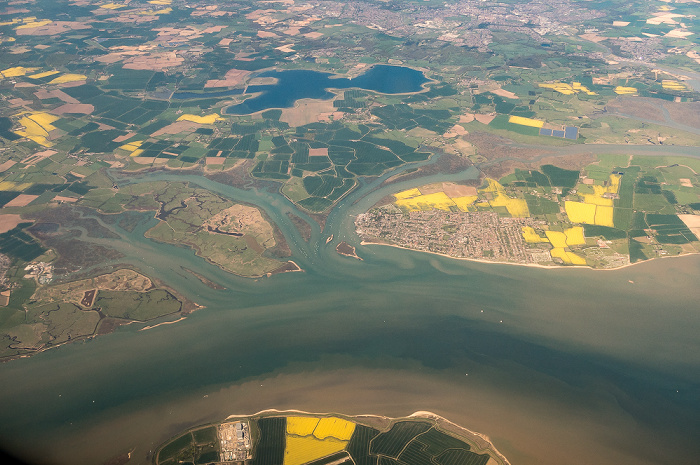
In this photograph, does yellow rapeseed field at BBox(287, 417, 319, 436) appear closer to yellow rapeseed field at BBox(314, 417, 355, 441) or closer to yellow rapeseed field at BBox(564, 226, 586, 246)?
yellow rapeseed field at BBox(314, 417, 355, 441)

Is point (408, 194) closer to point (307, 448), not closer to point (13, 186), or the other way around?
point (307, 448)

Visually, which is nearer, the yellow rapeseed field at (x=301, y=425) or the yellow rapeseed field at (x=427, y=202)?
the yellow rapeseed field at (x=301, y=425)

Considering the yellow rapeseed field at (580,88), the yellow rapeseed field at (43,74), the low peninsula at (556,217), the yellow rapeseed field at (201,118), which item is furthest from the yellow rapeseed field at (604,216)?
the yellow rapeseed field at (43,74)

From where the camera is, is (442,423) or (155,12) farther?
(155,12)

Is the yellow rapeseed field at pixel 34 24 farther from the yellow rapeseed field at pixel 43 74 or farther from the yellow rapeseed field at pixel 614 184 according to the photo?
the yellow rapeseed field at pixel 614 184

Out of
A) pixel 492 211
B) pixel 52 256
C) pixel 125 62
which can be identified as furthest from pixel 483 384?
pixel 125 62

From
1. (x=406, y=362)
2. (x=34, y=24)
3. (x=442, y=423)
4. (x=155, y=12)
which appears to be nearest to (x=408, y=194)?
(x=406, y=362)

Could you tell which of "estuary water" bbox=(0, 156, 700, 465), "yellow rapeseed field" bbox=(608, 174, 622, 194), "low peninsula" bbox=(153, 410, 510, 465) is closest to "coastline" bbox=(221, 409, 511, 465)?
"low peninsula" bbox=(153, 410, 510, 465)

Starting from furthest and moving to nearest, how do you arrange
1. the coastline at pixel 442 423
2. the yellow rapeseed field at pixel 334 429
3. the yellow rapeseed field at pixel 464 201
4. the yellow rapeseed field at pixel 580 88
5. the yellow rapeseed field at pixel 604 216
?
the yellow rapeseed field at pixel 580 88 < the yellow rapeseed field at pixel 464 201 < the yellow rapeseed field at pixel 604 216 < the yellow rapeseed field at pixel 334 429 < the coastline at pixel 442 423
